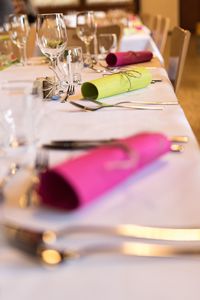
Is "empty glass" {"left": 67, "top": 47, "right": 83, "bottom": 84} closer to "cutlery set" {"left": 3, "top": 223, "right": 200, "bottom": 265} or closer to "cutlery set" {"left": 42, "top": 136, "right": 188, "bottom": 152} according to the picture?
"cutlery set" {"left": 42, "top": 136, "right": 188, "bottom": 152}

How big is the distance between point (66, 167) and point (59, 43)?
1063 millimetres

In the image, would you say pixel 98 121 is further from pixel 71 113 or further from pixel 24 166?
pixel 24 166

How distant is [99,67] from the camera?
1941 mm

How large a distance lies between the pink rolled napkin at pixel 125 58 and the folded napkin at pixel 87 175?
1178 millimetres

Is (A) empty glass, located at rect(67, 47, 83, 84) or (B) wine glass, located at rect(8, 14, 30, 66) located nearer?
(A) empty glass, located at rect(67, 47, 83, 84)

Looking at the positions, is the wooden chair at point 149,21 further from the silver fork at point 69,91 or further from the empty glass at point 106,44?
the silver fork at point 69,91

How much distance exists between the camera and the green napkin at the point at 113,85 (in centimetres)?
132

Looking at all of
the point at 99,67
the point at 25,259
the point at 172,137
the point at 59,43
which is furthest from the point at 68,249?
the point at 99,67

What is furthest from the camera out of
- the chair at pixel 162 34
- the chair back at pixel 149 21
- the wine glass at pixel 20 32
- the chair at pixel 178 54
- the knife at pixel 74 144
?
the chair back at pixel 149 21

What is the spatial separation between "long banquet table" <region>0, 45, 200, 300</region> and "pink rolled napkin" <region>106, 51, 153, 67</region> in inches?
34.1

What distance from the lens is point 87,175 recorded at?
2.08 ft

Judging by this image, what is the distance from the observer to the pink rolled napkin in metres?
1.85

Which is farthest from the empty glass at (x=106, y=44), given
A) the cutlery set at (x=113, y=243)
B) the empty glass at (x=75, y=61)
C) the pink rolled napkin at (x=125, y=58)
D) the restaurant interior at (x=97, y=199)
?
the cutlery set at (x=113, y=243)

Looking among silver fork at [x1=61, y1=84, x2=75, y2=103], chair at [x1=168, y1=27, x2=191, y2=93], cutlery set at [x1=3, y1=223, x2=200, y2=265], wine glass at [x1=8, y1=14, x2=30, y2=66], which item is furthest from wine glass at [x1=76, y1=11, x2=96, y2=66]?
cutlery set at [x1=3, y1=223, x2=200, y2=265]
